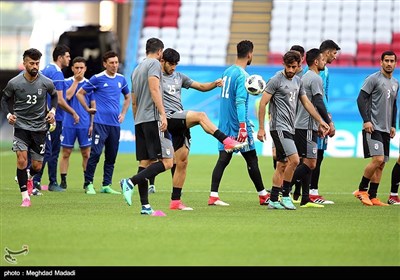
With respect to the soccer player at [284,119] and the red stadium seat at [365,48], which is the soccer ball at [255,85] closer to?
the soccer player at [284,119]

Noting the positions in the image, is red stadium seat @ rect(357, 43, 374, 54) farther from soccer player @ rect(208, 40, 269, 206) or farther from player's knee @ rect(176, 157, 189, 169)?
player's knee @ rect(176, 157, 189, 169)

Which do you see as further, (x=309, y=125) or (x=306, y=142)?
(x=309, y=125)

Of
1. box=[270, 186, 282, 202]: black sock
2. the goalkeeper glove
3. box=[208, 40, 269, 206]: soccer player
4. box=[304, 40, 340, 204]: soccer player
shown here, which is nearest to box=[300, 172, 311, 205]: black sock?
box=[208, 40, 269, 206]: soccer player

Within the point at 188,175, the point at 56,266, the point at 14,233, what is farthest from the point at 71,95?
the point at 56,266

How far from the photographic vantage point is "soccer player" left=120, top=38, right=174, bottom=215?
1288cm

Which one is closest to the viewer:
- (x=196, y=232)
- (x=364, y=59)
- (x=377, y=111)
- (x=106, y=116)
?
(x=196, y=232)

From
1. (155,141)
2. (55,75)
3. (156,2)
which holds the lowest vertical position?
(155,141)

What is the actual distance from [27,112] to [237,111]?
2.90 meters

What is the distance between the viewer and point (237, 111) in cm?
1420

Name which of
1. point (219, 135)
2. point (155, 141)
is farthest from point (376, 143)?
point (155, 141)

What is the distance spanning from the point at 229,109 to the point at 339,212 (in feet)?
6.93

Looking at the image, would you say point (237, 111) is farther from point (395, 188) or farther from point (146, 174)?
point (395, 188)

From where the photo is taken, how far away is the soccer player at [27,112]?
14039mm

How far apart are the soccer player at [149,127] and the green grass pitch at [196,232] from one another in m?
0.42
